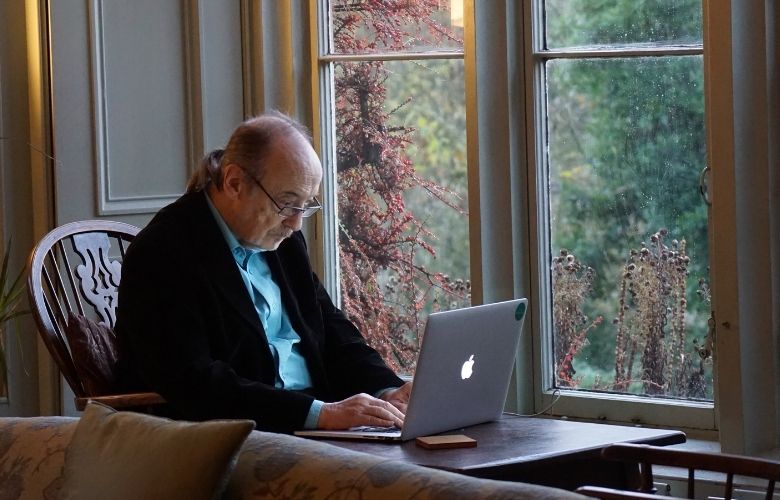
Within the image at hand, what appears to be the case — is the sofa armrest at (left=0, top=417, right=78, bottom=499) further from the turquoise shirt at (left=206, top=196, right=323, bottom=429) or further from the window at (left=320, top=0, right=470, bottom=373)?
the window at (left=320, top=0, right=470, bottom=373)

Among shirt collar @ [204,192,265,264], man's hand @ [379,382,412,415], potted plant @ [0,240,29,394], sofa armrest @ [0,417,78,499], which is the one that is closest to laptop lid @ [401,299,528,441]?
man's hand @ [379,382,412,415]

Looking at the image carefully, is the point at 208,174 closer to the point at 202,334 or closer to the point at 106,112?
the point at 202,334

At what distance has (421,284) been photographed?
399cm

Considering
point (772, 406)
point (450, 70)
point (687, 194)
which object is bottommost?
point (772, 406)

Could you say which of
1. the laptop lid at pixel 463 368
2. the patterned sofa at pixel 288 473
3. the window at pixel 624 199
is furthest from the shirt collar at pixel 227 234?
the window at pixel 624 199

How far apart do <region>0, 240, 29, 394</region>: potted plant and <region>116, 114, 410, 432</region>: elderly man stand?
2.91ft

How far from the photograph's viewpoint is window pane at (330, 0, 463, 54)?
386 cm

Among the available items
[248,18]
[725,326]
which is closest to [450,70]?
[248,18]

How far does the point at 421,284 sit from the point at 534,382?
0.50 m

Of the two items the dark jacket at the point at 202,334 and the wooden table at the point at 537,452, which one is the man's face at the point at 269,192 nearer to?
the dark jacket at the point at 202,334

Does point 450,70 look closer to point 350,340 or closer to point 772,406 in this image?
point 350,340

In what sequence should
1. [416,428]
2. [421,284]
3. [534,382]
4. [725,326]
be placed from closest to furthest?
[416,428] < [725,326] < [534,382] < [421,284]

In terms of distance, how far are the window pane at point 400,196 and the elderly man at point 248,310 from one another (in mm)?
703

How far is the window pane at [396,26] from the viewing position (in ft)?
12.6
